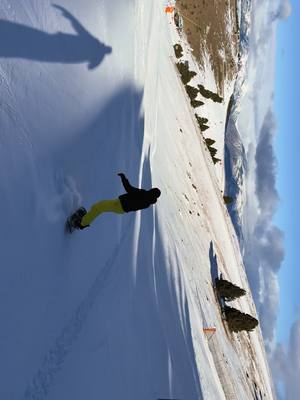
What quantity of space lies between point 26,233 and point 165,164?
1421 cm

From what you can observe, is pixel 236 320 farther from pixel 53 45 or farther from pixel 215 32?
pixel 215 32

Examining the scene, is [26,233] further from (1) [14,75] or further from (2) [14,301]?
(1) [14,75]

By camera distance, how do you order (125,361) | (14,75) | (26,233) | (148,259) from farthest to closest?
(148,259)
(125,361)
(14,75)
(26,233)

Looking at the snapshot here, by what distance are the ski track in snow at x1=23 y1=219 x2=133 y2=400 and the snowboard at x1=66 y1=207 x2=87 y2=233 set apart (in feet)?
3.72

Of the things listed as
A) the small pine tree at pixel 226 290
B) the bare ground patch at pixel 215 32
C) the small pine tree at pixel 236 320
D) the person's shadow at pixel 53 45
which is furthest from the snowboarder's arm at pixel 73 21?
the bare ground patch at pixel 215 32

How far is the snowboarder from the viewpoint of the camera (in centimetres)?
720

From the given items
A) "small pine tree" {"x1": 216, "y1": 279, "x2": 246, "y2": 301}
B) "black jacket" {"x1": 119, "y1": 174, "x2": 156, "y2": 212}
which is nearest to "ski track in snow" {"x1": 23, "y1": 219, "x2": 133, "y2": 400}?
"black jacket" {"x1": 119, "y1": 174, "x2": 156, "y2": 212}

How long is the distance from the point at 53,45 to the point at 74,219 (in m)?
3.07

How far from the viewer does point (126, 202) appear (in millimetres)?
7242

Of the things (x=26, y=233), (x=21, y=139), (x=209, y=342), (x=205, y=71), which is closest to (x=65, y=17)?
(x=21, y=139)

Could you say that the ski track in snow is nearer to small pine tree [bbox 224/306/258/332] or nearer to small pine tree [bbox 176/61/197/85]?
small pine tree [bbox 224/306/258/332]

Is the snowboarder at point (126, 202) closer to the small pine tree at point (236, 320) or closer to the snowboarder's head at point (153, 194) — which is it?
the snowboarder's head at point (153, 194)

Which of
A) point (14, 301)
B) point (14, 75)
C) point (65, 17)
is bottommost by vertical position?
point (14, 301)

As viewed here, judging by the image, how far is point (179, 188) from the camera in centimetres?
2197
